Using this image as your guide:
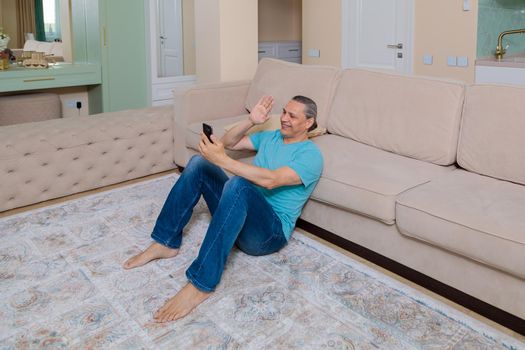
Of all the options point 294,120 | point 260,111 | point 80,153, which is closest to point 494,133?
point 294,120

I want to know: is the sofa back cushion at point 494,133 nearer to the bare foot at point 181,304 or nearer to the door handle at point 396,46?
the bare foot at point 181,304

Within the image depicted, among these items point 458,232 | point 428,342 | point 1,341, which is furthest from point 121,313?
point 458,232

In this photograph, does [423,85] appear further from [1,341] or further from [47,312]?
[1,341]

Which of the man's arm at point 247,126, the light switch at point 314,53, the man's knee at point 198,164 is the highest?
the light switch at point 314,53

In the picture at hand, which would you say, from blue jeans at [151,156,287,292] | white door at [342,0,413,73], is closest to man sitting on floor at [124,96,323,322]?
blue jeans at [151,156,287,292]

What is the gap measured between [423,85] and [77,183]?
2195 millimetres

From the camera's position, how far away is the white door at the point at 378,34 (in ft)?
16.0

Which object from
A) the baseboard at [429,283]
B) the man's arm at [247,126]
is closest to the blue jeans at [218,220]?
the man's arm at [247,126]

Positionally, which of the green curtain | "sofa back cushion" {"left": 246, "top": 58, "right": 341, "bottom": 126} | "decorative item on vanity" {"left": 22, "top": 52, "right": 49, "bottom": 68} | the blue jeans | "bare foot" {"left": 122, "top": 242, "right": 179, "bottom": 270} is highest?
the green curtain

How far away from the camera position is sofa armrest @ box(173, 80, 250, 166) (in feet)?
11.7

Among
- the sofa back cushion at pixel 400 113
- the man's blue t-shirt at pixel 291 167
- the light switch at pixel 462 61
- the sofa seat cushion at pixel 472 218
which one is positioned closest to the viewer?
the sofa seat cushion at pixel 472 218

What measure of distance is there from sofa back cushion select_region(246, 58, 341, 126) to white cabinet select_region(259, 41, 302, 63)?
10.8 feet

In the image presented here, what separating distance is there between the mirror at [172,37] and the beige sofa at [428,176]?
2.41 meters

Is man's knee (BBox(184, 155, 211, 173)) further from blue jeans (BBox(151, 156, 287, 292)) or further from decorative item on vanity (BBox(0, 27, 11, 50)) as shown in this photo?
decorative item on vanity (BBox(0, 27, 11, 50))
